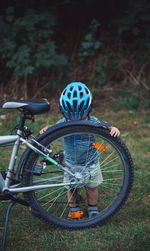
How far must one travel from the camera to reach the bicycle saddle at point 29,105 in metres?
2.06

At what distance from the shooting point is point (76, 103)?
7.48 feet

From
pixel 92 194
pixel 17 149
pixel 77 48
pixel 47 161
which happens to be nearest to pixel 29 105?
pixel 17 149

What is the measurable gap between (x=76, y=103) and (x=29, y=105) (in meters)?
0.38

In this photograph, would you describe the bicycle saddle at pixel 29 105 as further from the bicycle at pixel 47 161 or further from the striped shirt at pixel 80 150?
the striped shirt at pixel 80 150

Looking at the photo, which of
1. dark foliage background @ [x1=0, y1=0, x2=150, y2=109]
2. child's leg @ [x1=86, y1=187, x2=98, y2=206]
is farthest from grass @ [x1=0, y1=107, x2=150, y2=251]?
dark foliage background @ [x1=0, y1=0, x2=150, y2=109]

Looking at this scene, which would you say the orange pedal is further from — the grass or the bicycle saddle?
the bicycle saddle

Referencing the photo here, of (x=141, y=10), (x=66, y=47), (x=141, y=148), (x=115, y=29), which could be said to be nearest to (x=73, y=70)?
(x=66, y=47)

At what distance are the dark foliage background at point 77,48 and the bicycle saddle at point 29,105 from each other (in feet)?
7.94

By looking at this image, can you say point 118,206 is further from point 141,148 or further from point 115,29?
point 115,29

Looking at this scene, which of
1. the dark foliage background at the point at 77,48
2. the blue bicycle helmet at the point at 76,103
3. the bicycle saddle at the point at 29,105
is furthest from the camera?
the dark foliage background at the point at 77,48

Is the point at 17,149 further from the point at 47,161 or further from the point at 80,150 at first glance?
the point at 80,150

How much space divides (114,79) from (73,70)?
33.2 inches

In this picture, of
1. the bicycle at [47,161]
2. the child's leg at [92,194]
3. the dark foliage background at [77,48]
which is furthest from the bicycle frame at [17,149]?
the dark foliage background at [77,48]

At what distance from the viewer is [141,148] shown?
3729mm
